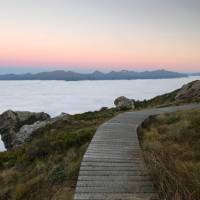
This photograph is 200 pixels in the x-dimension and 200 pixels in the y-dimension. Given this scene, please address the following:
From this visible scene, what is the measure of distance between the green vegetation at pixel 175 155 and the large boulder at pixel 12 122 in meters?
14.3

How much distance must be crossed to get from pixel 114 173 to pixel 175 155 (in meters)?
3.21

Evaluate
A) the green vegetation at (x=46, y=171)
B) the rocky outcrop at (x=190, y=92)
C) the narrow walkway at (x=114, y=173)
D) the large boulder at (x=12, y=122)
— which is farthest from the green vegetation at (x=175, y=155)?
the rocky outcrop at (x=190, y=92)

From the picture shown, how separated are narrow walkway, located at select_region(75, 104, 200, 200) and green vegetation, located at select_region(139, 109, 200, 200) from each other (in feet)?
0.94

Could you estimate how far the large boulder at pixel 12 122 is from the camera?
2719 cm

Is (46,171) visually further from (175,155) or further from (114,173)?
(175,155)

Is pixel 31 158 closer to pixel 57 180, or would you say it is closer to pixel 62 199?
pixel 57 180

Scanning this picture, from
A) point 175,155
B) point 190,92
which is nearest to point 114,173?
point 175,155

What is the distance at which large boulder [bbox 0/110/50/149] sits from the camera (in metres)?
27.2

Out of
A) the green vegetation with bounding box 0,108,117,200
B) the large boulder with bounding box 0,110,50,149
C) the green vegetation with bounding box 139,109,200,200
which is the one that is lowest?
the large boulder with bounding box 0,110,50,149

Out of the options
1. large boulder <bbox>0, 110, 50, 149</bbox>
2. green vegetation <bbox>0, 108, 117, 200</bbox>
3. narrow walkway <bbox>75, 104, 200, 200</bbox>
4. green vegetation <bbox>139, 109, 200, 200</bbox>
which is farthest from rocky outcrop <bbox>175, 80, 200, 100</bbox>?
narrow walkway <bbox>75, 104, 200, 200</bbox>

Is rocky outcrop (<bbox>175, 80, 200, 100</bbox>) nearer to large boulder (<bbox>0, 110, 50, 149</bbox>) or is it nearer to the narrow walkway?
large boulder (<bbox>0, 110, 50, 149</bbox>)

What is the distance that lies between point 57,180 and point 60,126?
12.6 m

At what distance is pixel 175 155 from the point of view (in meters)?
9.79

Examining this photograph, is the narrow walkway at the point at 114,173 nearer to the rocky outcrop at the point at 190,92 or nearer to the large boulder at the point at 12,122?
the large boulder at the point at 12,122
